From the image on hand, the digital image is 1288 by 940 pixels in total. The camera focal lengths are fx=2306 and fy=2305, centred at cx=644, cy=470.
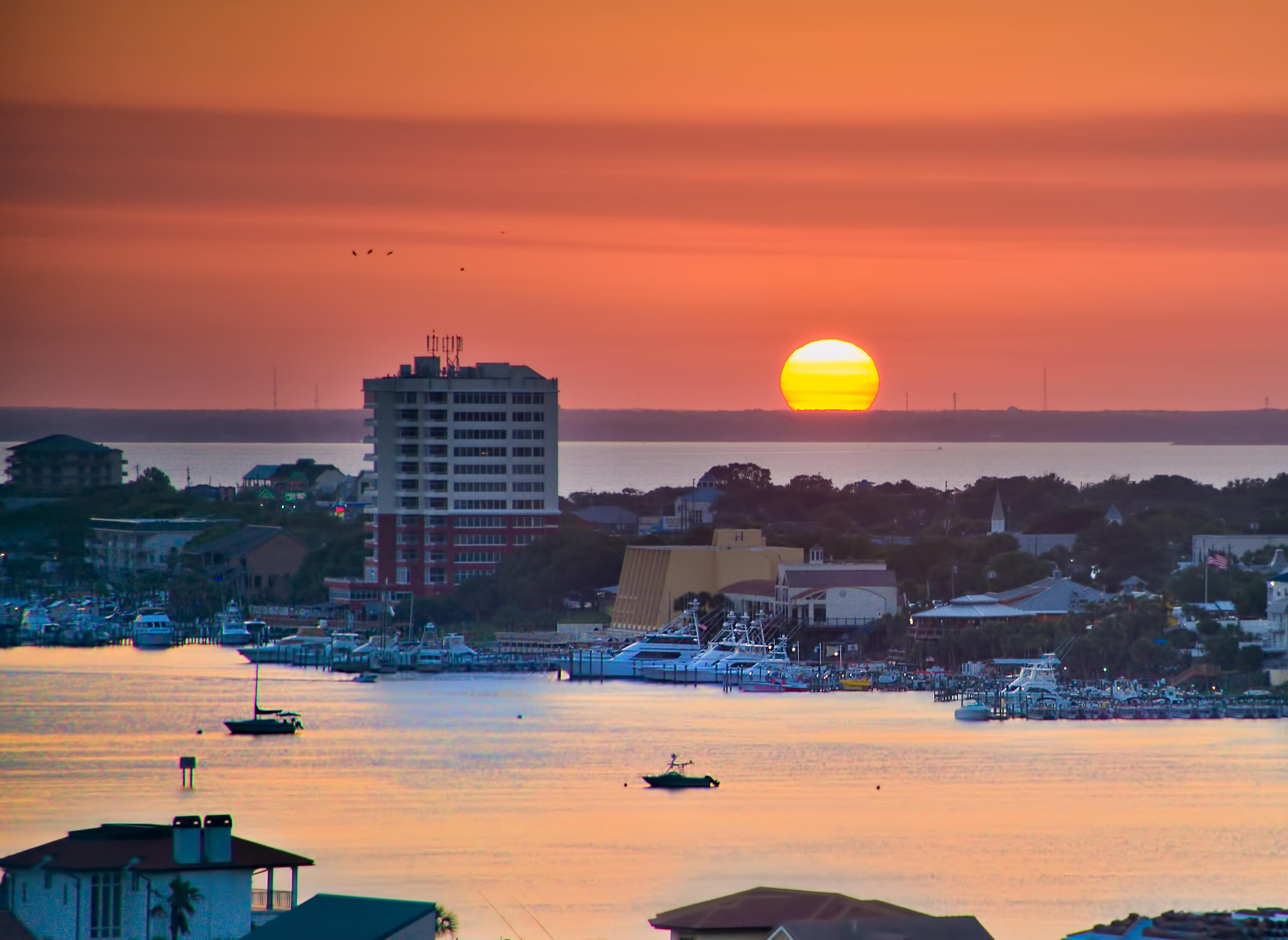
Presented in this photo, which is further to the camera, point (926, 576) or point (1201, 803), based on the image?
point (926, 576)

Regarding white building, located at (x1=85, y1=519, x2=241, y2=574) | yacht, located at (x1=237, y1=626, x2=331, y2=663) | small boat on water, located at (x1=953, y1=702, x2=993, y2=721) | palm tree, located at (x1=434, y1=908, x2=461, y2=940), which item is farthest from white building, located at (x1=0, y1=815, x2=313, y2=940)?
white building, located at (x1=85, y1=519, x2=241, y2=574)

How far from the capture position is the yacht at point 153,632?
46438mm

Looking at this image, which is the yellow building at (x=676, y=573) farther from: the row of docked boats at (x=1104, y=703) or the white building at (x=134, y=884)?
the white building at (x=134, y=884)

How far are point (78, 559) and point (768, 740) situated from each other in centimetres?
3587

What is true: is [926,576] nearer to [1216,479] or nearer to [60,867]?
[60,867]

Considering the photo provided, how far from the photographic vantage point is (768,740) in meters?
29.9

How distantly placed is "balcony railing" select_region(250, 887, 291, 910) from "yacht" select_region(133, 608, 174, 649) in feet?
110

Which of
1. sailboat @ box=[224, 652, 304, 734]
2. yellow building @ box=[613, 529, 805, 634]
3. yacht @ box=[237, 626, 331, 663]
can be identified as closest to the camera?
sailboat @ box=[224, 652, 304, 734]

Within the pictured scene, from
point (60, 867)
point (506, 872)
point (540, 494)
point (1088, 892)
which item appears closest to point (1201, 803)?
point (1088, 892)

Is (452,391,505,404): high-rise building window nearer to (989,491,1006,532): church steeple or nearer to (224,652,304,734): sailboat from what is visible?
(989,491,1006,532): church steeple

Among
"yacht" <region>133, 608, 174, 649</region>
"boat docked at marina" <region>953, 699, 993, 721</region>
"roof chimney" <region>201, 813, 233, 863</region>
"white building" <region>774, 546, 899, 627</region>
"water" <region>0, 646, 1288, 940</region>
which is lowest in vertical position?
"water" <region>0, 646, 1288, 940</region>

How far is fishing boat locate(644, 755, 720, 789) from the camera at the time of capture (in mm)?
24922

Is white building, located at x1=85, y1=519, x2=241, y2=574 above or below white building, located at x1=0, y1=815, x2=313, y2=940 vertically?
above

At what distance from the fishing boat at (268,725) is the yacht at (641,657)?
10491mm
